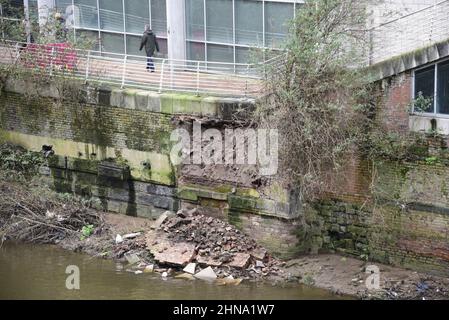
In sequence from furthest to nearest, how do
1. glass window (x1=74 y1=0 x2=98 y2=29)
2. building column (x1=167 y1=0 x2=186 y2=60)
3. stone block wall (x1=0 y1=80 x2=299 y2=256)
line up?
glass window (x1=74 y1=0 x2=98 y2=29)
building column (x1=167 y1=0 x2=186 y2=60)
stone block wall (x1=0 y1=80 x2=299 y2=256)

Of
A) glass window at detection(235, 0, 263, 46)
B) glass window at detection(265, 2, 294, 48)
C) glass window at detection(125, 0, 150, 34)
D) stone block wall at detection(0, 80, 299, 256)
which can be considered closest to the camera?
stone block wall at detection(0, 80, 299, 256)

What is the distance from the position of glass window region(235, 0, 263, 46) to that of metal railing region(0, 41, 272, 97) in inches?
33.0

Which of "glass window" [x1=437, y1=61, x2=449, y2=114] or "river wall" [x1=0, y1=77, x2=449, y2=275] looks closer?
"glass window" [x1=437, y1=61, x2=449, y2=114]

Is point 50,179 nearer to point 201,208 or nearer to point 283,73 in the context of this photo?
point 201,208

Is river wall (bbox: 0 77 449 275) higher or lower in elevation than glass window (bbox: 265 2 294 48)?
lower

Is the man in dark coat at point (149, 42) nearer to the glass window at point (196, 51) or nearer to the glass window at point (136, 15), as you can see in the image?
the glass window at point (196, 51)

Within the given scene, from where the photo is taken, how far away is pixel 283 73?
1725 centimetres

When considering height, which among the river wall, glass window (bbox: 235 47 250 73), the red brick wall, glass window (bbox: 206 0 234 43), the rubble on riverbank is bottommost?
the rubble on riverbank

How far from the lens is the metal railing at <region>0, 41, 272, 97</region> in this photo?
19.7 metres

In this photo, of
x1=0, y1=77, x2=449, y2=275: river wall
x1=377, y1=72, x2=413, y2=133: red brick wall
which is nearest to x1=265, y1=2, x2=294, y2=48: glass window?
x1=0, y1=77, x2=449, y2=275: river wall

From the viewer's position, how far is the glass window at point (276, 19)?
20.8 meters

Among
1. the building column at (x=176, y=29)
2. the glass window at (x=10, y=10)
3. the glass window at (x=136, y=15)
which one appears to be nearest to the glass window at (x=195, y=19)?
the building column at (x=176, y=29)

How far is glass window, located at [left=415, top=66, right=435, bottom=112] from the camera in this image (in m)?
16.8

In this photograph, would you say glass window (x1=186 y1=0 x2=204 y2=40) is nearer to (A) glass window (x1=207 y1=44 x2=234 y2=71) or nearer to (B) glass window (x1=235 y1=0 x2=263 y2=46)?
(A) glass window (x1=207 y1=44 x2=234 y2=71)
